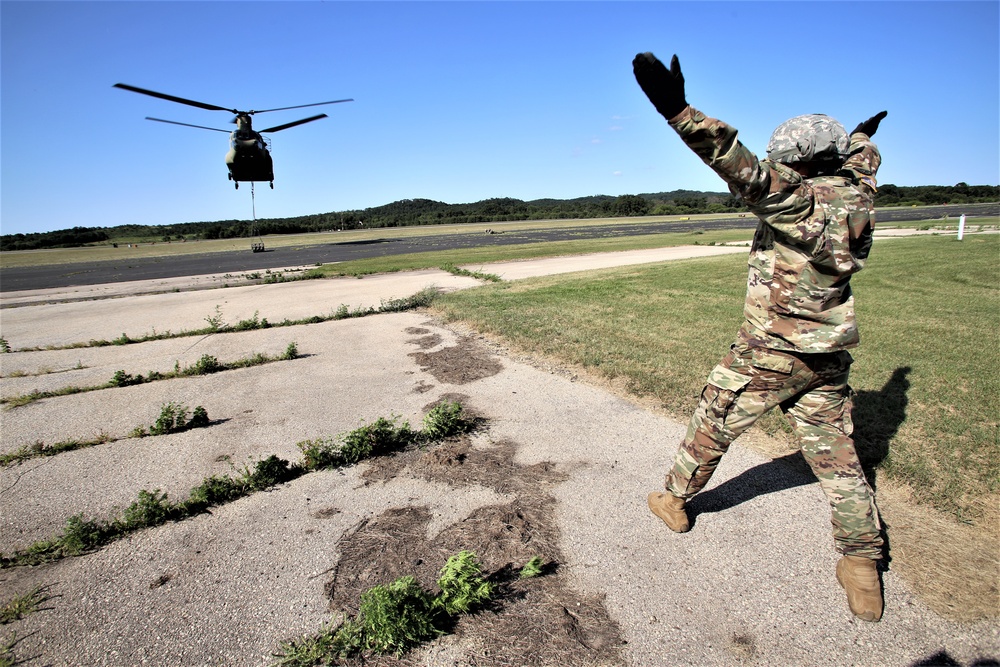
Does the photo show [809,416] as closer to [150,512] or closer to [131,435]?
[150,512]

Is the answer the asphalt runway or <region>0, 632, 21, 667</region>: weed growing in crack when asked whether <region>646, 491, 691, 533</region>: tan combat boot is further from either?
the asphalt runway

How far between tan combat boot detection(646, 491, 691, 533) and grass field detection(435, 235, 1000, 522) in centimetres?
181

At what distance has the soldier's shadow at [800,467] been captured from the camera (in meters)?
3.89

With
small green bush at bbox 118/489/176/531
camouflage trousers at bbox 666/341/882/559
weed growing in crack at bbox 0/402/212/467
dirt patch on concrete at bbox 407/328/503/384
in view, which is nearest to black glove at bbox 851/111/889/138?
camouflage trousers at bbox 666/341/882/559

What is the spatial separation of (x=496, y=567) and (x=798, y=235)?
2.48m

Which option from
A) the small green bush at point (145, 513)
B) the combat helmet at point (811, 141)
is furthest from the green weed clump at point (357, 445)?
the combat helmet at point (811, 141)

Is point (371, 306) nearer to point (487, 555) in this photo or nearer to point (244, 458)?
point (244, 458)

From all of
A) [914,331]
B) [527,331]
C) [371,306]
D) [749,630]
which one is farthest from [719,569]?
[371,306]

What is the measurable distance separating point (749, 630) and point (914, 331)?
7.65 meters

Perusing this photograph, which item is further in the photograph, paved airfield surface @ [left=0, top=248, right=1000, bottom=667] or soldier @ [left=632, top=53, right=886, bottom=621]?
paved airfield surface @ [left=0, top=248, right=1000, bottom=667]

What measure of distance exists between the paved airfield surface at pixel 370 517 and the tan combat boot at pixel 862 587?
0.22ft

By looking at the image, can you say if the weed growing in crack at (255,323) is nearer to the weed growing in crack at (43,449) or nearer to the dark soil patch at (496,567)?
the weed growing in crack at (43,449)

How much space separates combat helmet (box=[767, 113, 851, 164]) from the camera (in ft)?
9.36

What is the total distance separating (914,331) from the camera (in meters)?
8.11
